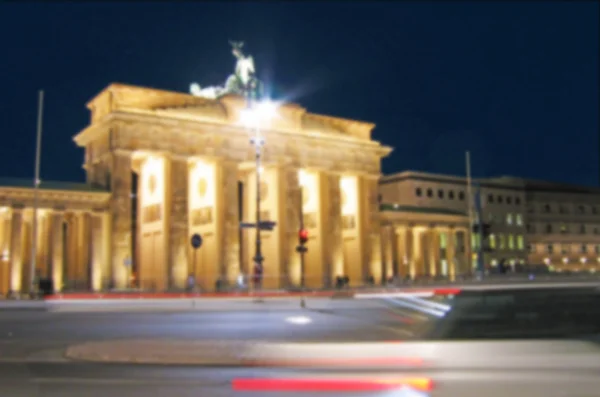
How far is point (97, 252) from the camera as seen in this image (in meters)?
57.0

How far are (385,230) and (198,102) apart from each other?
27565 millimetres

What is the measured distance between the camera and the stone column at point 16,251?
5294 centimetres

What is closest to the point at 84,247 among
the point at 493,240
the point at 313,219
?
the point at 313,219

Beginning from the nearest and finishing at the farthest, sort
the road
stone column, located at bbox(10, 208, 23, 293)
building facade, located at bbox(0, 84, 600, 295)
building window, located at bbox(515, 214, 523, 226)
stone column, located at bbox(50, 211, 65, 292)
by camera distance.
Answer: the road, stone column, located at bbox(10, 208, 23, 293), stone column, located at bbox(50, 211, 65, 292), building facade, located at bbox(0, 84, 600, 295), building window, located at bbox(515, 214, 523, 226)

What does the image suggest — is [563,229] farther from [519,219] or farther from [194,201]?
[194,201]

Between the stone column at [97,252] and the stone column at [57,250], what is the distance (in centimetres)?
249

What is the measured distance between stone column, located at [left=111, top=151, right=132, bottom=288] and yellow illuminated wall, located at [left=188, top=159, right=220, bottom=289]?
6.32 metres

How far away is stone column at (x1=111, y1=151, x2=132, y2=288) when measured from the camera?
56406 mm

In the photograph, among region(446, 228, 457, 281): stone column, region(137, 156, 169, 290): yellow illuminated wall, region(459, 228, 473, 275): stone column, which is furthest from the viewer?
region(459, 228, 473, 275): stone column

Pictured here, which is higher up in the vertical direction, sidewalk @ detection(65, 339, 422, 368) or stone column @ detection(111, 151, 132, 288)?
stone column @ detection(111, 151, 132, 288)

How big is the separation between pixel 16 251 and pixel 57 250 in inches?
118

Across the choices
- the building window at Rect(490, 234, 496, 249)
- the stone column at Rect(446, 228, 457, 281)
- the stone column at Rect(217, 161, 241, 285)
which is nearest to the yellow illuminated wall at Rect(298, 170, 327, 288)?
the stone column at Rect(217, 161, 241, 285)

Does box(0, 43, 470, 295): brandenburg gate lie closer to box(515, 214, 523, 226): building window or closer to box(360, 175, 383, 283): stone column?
box(360, 175, 383, 283): stone column

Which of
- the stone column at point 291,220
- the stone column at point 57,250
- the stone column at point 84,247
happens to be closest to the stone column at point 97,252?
the stone column at point 84,247
